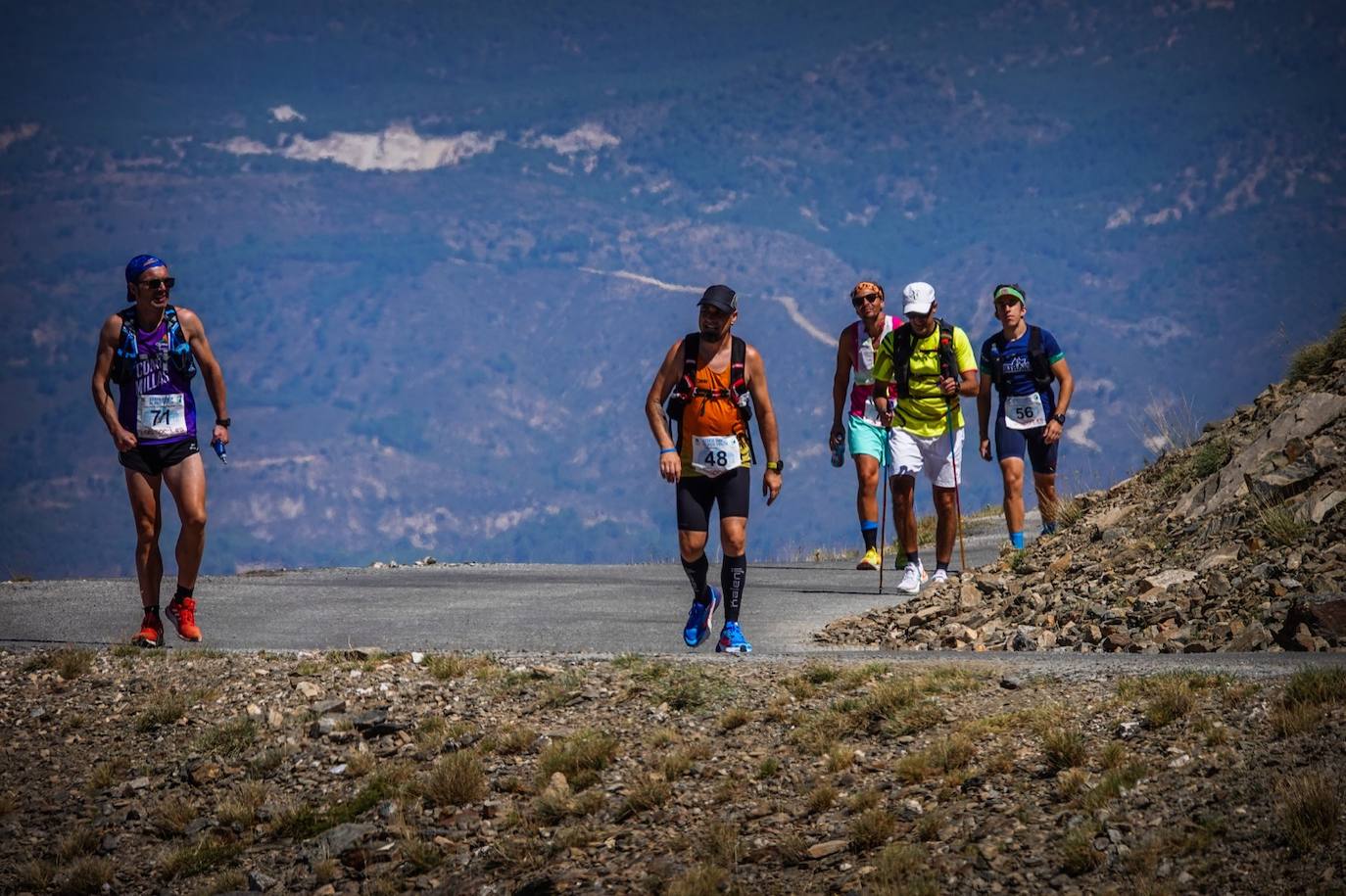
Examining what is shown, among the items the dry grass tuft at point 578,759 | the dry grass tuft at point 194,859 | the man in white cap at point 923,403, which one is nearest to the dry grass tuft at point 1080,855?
the dry grass tuft at point 578,759

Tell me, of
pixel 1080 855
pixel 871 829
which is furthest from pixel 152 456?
pixel 1080 855

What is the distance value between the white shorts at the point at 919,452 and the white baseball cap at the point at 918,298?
1.21 metres

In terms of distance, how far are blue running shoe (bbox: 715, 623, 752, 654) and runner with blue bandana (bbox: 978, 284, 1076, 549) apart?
575 centimetres

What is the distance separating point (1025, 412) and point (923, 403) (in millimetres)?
1656

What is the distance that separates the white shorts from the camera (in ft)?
50.4

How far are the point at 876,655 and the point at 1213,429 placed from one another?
8295 millimetres

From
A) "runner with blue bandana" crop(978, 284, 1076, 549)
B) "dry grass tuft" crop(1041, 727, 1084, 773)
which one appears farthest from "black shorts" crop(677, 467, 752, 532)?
"runner with blue bandana" crop(978, 284, 1076, 549)

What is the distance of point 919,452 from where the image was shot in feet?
50.7

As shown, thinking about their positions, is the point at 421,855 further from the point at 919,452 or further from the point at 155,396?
the point at 919,452

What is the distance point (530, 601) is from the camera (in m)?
16.8

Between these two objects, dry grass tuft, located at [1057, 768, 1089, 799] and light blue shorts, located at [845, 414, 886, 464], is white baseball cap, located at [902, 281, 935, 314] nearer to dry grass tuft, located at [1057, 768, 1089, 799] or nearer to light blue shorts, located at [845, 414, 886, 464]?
light blue shorts, located at [845, 414, 886, 464]

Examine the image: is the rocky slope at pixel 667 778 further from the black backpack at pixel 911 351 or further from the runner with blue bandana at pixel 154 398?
the black backpack at pixel 911 351

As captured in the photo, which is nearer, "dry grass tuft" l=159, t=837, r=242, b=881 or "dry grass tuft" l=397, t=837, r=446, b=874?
"dry grass tuft" l=397, t=837, r=446, b=874

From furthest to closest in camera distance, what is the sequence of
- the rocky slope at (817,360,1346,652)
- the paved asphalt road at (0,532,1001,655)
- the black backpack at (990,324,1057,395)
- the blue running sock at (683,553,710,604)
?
the black backpack at (990,324,1057,395), the paved asphalt road at (0,532,1001,655), the rocky slope at (817,360,1346,652), the blue running sock at (683,553,710,604)
